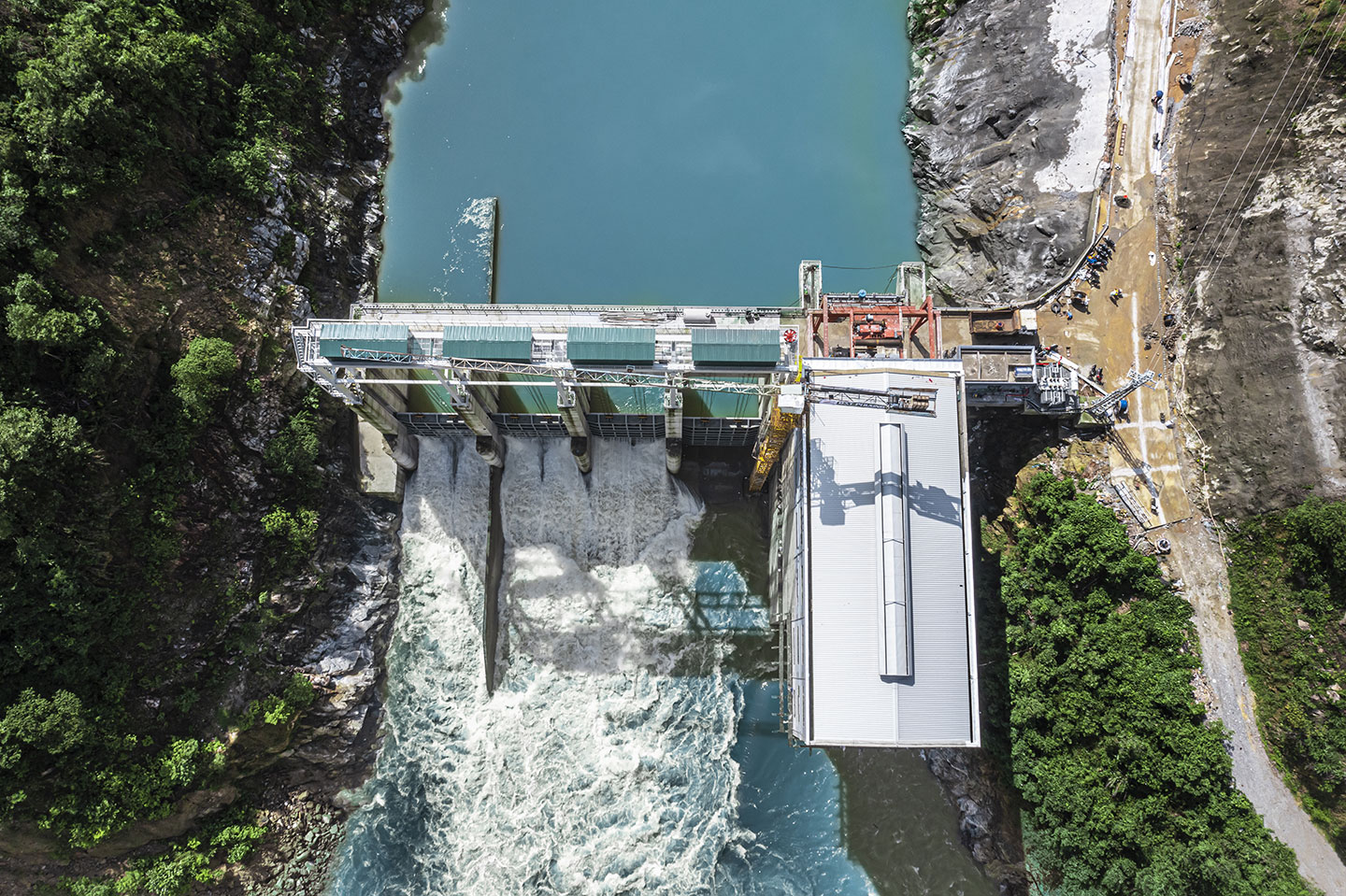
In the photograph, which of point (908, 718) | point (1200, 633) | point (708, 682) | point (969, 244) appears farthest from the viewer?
point (969, 244)

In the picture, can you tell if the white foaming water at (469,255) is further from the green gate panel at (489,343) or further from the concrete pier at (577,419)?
the concrete pier at (577,419)

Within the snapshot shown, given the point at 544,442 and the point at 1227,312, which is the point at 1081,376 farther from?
the point at 544,442

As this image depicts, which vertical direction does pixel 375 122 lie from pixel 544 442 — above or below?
above

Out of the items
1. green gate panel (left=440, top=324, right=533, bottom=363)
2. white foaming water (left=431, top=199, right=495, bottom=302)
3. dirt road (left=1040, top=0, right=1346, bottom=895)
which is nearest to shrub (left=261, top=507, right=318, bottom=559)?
green gate panel (left=440, top=324, right=533, bottom=363)

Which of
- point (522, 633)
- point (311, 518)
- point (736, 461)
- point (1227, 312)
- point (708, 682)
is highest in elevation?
point (1227, 312)

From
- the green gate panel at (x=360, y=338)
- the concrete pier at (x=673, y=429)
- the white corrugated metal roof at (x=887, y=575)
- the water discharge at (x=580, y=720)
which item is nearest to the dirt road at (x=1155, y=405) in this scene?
the white corrugated metal roof at (x=887, y=575)

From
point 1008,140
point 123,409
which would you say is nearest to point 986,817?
point 1008,140

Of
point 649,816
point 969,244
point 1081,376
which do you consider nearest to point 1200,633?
point 1081,376
